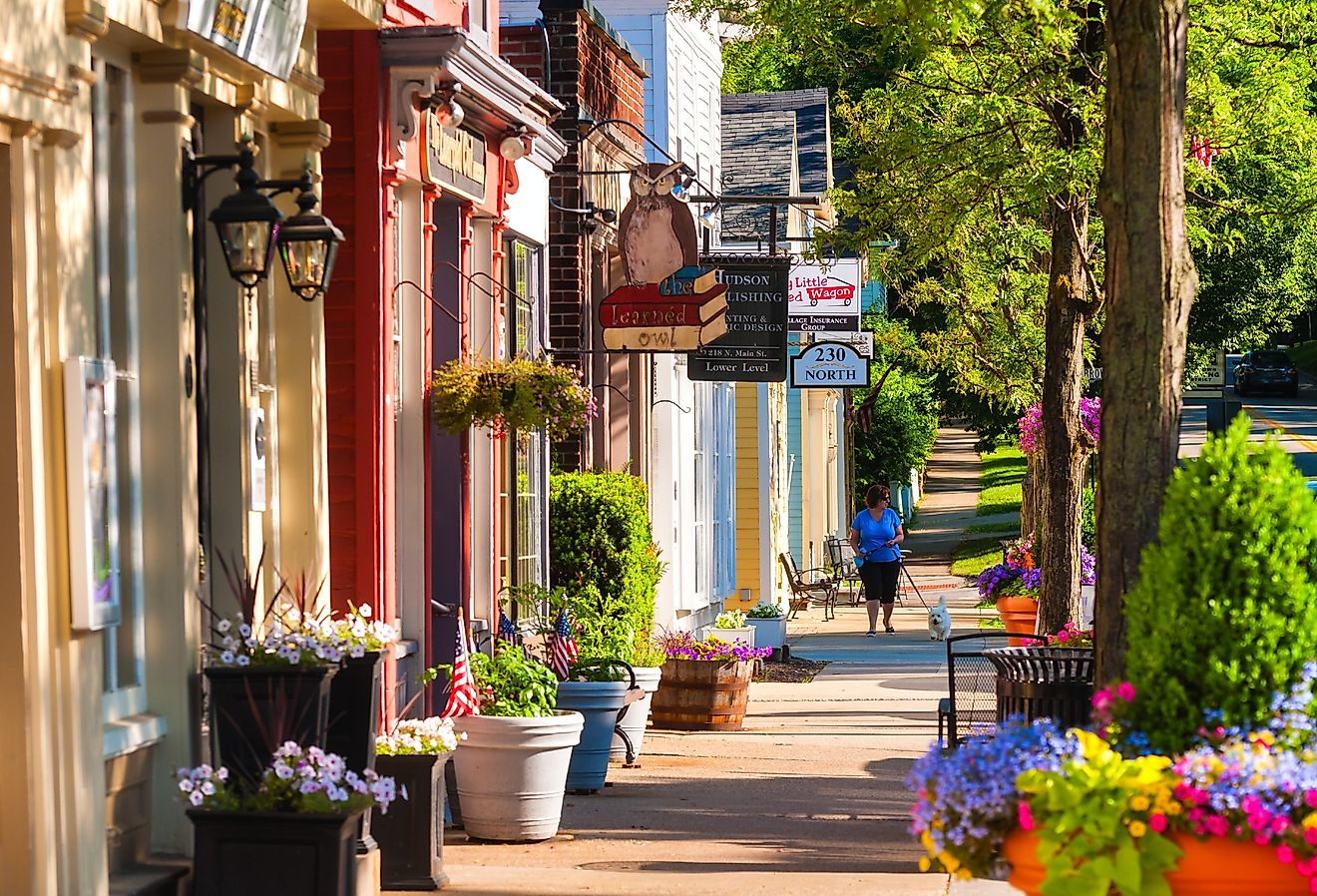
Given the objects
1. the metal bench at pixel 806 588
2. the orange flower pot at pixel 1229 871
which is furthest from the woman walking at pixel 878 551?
the orange flower pot at pixel 1229 871

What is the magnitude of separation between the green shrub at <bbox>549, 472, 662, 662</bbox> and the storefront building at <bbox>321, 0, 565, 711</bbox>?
131cm

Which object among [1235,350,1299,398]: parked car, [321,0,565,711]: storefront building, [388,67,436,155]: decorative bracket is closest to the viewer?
[321,0,565,711]: storefront building

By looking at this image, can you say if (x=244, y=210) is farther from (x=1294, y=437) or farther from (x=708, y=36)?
(x=1294, y=437)

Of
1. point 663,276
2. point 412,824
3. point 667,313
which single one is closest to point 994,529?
point 667,313

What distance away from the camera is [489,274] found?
12.2m

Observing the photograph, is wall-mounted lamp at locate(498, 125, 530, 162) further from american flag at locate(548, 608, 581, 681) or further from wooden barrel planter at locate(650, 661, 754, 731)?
wooden barrel planter at locate(650, 661, 754, 731)

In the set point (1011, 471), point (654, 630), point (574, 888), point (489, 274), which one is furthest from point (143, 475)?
point (1011, 471)

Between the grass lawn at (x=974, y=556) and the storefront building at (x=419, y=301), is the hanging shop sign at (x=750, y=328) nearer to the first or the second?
the storefront building at (x=419, y=301)

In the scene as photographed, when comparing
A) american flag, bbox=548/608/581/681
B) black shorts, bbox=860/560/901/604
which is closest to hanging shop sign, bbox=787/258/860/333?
black shorts, bbox=860/560/901/604

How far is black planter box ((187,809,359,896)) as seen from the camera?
664 centimetres

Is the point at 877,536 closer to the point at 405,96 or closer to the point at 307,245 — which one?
the point at 405,96

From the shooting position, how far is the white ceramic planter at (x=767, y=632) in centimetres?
1994

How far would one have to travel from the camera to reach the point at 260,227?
24.7 feet

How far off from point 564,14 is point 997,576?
1036 centimetres
